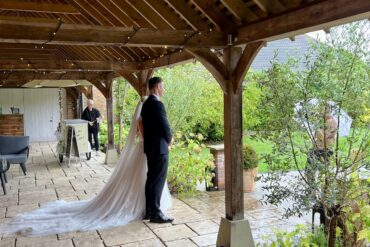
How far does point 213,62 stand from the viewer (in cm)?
361

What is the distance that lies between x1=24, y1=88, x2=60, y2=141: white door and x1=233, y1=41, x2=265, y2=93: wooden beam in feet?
39.2

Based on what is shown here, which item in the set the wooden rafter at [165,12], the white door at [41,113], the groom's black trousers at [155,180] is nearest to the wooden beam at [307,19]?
the wooden rafter at [165,12]

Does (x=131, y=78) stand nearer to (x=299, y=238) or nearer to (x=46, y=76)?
(x=46, y=76)

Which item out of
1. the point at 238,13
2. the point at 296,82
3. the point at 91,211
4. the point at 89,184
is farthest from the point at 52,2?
the point at 296,82

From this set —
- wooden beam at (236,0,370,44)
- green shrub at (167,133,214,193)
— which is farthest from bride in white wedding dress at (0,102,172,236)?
wooden beam at (236,0,370,44)

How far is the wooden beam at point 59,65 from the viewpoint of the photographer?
606 centimetres

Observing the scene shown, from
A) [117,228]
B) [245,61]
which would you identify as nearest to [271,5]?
[245,61]

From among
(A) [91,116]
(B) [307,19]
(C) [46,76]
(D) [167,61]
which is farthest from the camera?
(A) [91,116]

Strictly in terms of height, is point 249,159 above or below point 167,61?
below

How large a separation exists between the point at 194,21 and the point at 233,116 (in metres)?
1.12

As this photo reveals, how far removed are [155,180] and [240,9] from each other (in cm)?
227

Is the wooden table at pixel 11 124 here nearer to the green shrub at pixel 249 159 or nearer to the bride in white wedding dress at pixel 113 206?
the bride in white wedding dress at pixel 113 206

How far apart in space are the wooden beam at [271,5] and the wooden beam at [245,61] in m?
0.31

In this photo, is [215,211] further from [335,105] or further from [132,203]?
[335,105]
